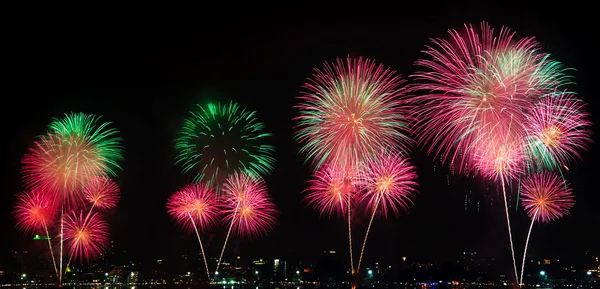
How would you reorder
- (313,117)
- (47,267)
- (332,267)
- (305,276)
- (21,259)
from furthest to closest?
(305,276)
(332,267)
(47,267)
(21,259)
(313,117)

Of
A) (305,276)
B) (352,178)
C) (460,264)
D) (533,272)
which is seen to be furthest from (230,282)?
(352,178)

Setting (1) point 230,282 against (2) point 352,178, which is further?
(1) point 230,282

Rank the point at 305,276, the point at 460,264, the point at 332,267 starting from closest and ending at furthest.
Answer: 1. the point at 332,267
2. the point at 460,264
3. the point at 305,276

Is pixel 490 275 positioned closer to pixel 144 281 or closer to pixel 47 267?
pixel 144 281

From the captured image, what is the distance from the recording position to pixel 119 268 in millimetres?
176250

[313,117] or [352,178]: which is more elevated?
[313,117]

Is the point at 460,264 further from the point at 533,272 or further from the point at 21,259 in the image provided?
the point at 21,259

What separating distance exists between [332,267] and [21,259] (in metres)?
82.7

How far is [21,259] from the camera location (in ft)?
465

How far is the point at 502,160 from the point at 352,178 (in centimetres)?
880

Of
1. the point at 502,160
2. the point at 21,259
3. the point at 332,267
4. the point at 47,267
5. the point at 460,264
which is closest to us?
the point at 502,160

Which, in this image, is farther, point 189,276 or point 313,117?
point 189,276

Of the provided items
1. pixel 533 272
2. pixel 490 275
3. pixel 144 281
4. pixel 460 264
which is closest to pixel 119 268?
pixel 144 281

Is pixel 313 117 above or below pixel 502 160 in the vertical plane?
above
